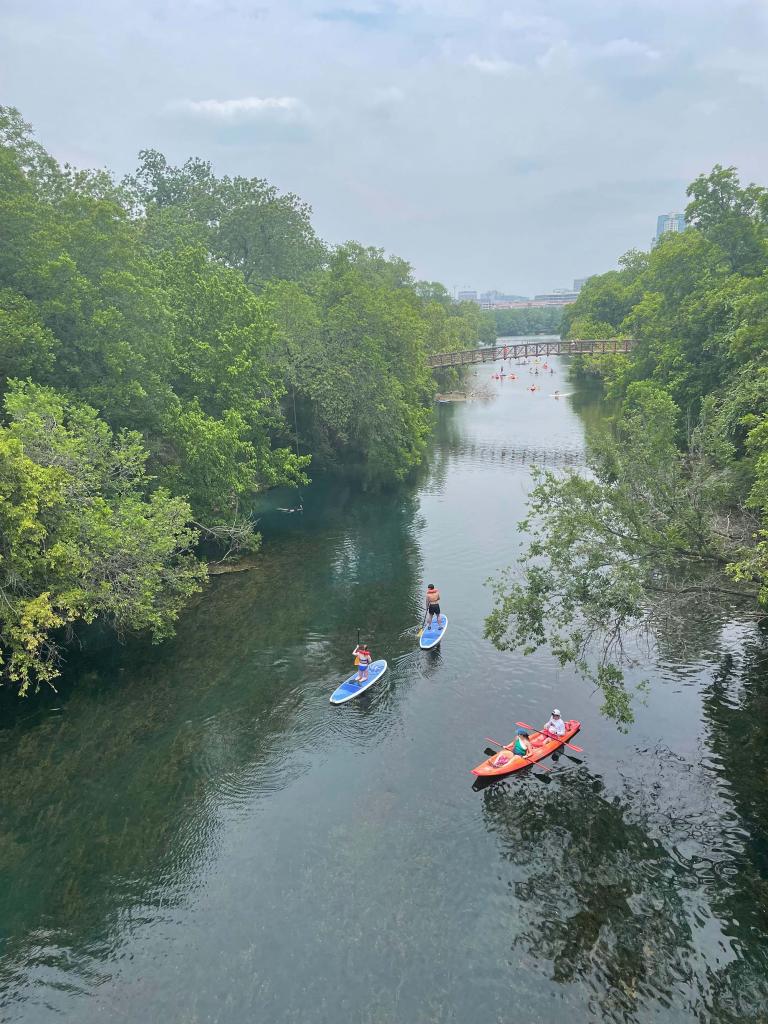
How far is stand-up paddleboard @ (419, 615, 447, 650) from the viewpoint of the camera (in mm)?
24391

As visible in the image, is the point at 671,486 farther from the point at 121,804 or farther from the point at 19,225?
the point at 19,225

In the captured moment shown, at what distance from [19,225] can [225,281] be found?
12270 mm

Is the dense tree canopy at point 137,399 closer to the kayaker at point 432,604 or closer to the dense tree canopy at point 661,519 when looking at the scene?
the kayaker at point 432,604

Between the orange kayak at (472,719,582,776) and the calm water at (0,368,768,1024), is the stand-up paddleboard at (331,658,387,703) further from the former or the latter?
the orange kayak at (472,719,582,776)

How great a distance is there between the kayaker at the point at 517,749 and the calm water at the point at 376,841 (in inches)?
27.4

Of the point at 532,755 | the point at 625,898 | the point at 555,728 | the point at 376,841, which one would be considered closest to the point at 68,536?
the point at 376,841

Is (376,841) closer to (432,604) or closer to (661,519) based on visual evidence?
(432,604)

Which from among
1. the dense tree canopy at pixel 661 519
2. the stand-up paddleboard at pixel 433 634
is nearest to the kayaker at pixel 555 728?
the dense tree canopy at pixel 661 519

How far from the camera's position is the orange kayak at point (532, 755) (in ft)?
57.4

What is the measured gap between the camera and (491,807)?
1672 centimetres

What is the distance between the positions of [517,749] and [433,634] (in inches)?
291

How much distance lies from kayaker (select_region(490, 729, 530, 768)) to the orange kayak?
0.12ft

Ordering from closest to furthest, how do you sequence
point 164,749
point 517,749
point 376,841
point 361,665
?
point 376,841
point 517,749
point 164,749
point 361,665

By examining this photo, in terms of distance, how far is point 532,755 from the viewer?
18.0m
